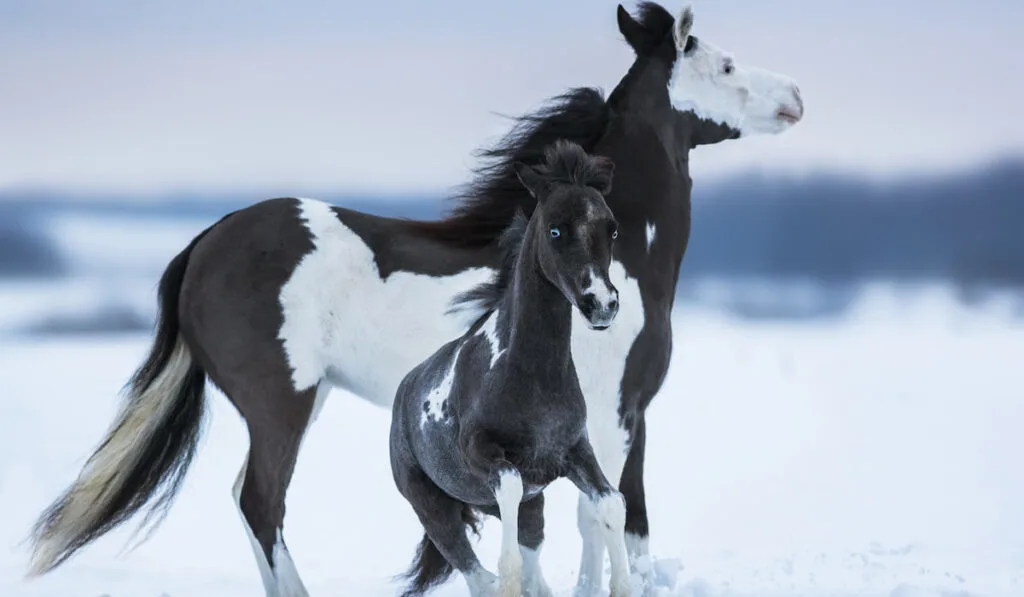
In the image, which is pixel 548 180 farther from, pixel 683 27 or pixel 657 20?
pixel 657 20

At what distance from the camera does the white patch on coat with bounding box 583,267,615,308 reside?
8.34ft

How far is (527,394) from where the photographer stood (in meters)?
2.77

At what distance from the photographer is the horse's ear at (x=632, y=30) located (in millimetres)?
4418

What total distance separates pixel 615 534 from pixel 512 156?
6.68ft

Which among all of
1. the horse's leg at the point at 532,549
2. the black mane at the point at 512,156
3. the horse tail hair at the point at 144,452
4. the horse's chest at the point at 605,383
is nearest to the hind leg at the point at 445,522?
the horse's leg at the point at 532,549

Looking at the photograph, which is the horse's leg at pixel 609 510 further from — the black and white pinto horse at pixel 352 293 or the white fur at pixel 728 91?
the white fur at pixel 728 91

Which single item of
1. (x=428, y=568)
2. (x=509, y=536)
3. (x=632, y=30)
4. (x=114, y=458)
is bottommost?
(x=114, y=458)

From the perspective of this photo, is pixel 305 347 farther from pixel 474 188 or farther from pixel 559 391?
pixel 559 391

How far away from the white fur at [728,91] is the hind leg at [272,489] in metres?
2.07

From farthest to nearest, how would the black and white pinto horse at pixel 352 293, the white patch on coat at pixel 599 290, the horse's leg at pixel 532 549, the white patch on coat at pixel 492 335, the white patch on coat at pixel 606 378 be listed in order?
the black and white pinto horse at pixel 352 293 → the white patch on coat at pixel 606 378 → the horse's leg at pixel 532 549 → the white patch on coat at pixel 492 335 → the white patch on coat at pixel 599 290

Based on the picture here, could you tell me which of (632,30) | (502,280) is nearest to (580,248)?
(502,280)

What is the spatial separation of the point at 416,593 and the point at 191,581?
1.85m

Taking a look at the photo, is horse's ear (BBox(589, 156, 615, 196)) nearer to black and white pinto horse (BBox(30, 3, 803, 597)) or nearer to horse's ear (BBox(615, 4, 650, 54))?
black and white pinto horse (BBox(30, 3, 803, 597))

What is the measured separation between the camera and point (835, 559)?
485cm
